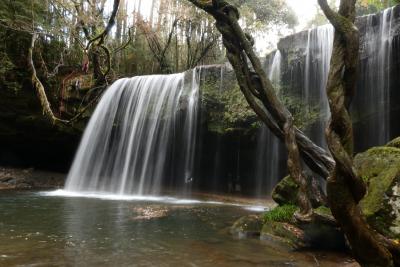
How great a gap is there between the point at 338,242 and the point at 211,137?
28.0ft

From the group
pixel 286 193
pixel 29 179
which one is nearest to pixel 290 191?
pixel 286 193

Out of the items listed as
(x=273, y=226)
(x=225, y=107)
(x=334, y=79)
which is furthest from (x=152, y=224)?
(x=225, y=107)

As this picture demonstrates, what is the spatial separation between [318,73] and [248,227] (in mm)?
6222

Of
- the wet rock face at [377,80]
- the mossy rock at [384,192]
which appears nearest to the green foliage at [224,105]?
the wet rock face at [377,80]

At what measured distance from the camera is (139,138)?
1441 centimetres

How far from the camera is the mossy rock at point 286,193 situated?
7230mm

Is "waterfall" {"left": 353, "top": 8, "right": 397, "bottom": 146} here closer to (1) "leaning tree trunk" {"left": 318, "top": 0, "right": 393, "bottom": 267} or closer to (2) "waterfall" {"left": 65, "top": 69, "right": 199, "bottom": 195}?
(2) "waterfall" {"left": 65, "top": 69, "right": 199, "bottom": 195}

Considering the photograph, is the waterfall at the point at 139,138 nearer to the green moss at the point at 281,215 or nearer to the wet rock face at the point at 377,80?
the wet rock face at the point at 377,80

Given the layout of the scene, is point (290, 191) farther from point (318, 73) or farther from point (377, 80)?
point (318, 73)

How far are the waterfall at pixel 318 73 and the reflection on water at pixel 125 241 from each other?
436 centimetres

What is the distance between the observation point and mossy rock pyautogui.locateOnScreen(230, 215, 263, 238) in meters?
6.45

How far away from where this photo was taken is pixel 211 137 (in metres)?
13.8

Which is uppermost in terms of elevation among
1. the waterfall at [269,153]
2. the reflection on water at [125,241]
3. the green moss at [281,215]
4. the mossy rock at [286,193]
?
the waterfall at [269,153]

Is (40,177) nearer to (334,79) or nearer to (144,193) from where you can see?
(144,193)
